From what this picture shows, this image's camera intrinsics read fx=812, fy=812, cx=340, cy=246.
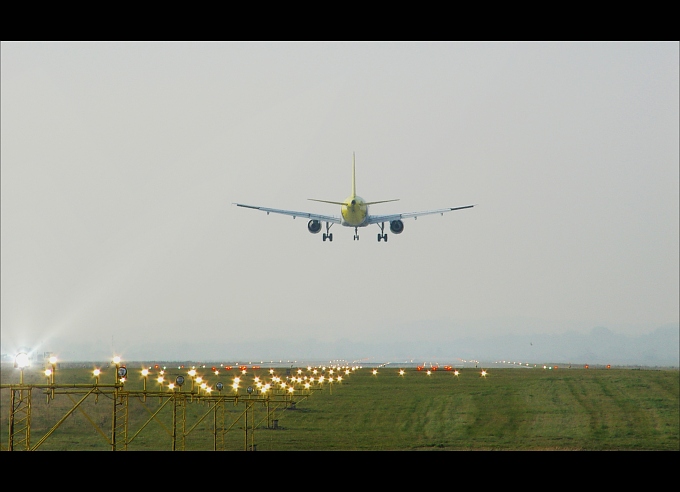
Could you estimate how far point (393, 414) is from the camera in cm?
12662

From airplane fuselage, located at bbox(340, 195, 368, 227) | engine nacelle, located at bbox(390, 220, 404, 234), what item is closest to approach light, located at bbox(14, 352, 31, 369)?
airplane fuselage, located at bbox(340, 195, 368, 227)

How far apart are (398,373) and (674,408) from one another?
5994 cm

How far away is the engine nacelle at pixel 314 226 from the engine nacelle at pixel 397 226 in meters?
11.4

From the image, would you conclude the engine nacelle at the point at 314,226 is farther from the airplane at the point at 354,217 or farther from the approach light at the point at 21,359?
the approach light at the point at 21,359

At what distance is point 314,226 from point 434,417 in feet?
114

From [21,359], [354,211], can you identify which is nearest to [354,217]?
[354,211]

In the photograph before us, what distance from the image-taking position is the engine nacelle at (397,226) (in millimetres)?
125119

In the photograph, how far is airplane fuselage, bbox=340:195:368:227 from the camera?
4724 inches

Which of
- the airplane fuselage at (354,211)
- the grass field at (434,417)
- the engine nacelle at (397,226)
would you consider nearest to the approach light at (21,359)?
the grass field at (434,417)

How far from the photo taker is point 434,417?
125 m

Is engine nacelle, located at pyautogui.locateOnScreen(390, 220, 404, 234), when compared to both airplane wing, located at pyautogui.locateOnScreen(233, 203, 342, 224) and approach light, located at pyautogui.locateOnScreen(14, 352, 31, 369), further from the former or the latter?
approach light, located at pyautogui.locateOnScreen(14, 352, 31, 369)
